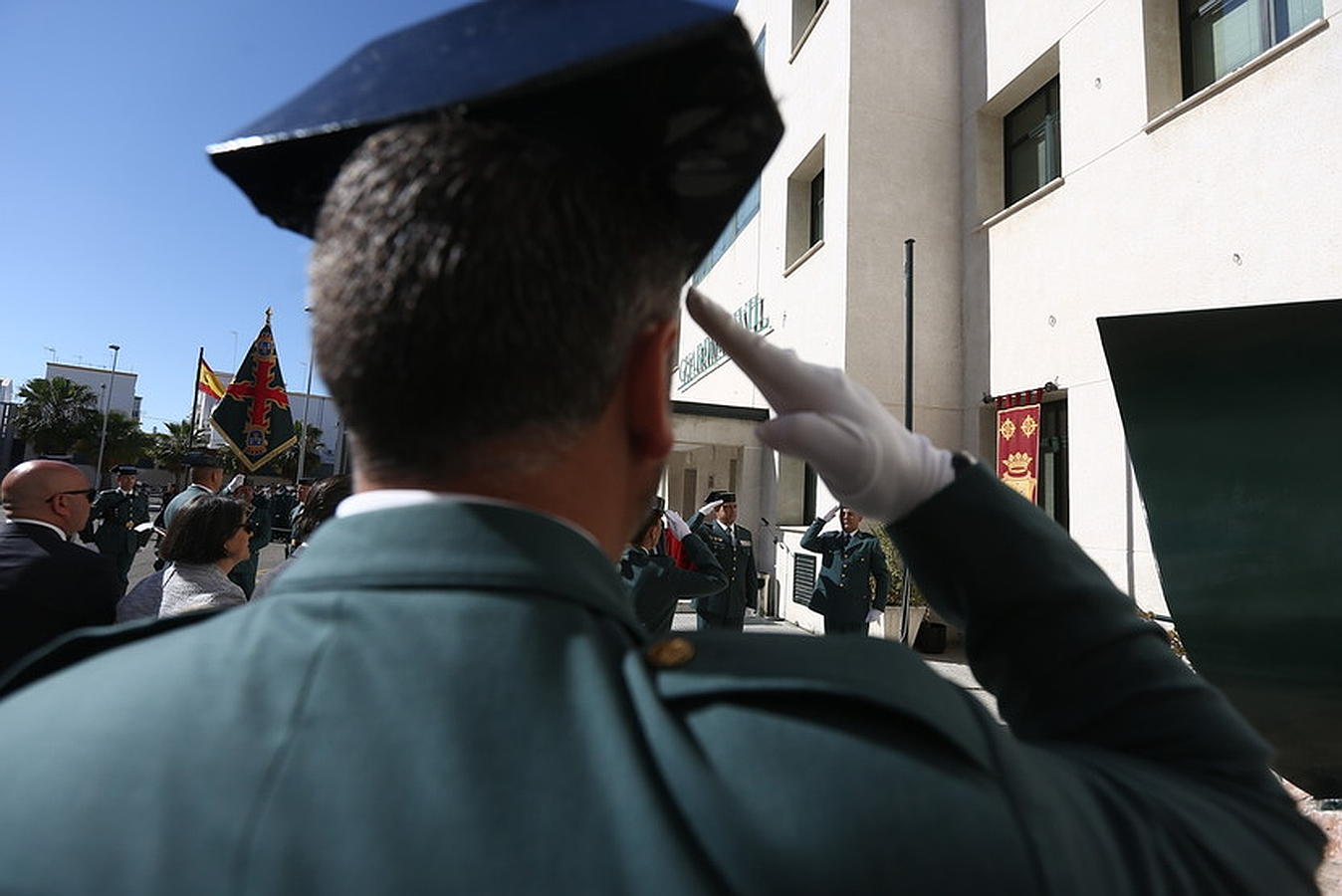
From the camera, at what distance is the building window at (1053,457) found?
25.0 ft

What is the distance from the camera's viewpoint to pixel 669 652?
0.59 metres

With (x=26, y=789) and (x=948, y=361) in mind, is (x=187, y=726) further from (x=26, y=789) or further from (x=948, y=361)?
(x=948, y=361)

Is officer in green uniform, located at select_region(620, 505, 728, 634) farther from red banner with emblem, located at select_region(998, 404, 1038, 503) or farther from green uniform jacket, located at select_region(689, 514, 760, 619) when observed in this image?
red banner with emblem, located at select_region(998, 404, 1038, 503)

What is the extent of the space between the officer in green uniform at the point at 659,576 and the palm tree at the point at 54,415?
1801 inches

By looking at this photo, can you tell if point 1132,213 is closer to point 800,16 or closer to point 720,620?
point 720,620

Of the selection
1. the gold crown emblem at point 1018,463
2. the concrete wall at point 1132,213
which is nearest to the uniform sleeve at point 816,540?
the gold crown emblem at point 1018,463

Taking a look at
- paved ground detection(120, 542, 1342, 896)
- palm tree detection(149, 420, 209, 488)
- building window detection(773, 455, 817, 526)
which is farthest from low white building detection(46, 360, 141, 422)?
building window detection(773, 455, 817, 526)

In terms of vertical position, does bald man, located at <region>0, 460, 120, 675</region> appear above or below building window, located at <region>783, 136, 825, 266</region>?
below

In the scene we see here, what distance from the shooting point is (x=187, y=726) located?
0.51 m

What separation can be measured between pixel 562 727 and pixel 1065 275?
8.19 meters

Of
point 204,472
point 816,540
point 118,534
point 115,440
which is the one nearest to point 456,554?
point 204,472

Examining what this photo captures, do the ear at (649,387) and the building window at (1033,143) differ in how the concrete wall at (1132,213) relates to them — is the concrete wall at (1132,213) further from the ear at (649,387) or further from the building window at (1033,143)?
the ear at (649,387)

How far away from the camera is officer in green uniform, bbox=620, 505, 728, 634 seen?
4496mm

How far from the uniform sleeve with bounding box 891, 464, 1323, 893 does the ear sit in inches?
13.7
